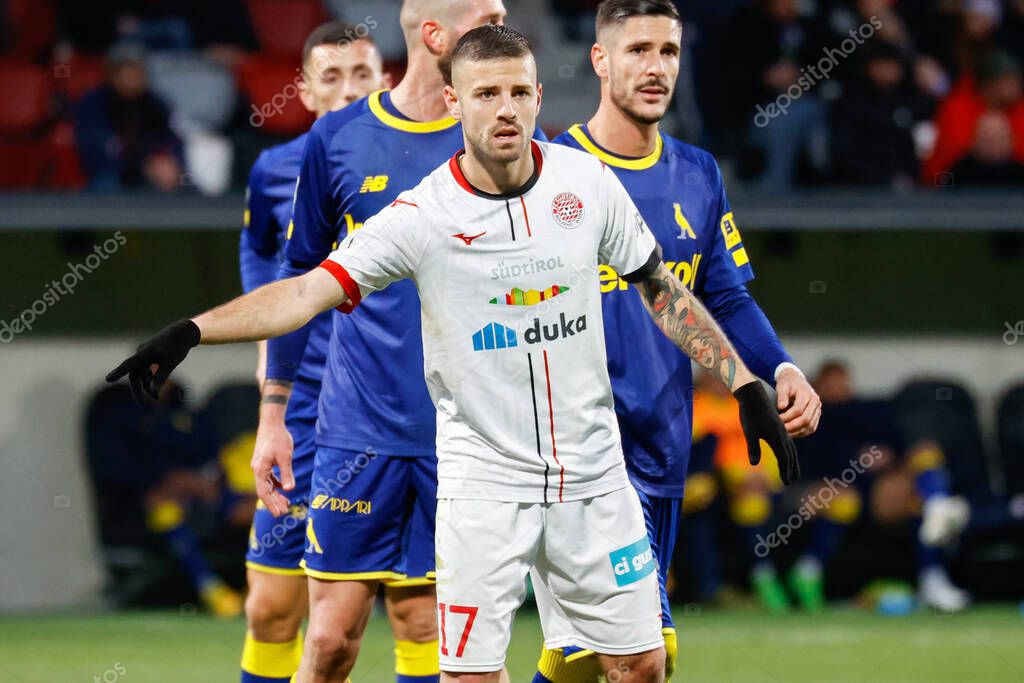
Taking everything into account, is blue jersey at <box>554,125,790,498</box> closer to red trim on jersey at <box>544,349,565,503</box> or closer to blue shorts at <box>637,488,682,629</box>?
blue shorts at <box>637,488,682,629</box>

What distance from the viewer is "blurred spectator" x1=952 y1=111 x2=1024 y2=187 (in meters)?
11.0

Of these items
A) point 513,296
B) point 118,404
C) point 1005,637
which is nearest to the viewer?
point 513,296

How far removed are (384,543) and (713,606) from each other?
19.9 ft

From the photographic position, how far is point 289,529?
5.54 metres

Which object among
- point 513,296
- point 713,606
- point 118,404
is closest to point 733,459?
point 713,606

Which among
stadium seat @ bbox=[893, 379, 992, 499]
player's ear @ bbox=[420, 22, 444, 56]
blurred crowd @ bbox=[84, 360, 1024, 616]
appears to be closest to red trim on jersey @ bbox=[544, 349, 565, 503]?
player's ear @ bbox=[420, 22, 444, 56]

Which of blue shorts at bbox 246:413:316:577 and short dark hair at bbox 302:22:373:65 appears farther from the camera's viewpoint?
short dark hair at bbox 302:22:373:65

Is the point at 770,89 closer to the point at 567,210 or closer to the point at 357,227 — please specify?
the point at 357,227

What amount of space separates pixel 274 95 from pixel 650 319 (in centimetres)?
730

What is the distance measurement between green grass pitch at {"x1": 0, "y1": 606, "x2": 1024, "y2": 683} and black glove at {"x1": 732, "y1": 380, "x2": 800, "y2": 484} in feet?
12.3

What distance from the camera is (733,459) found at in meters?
10.6

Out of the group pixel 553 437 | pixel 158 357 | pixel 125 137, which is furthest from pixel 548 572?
pixel 125 137

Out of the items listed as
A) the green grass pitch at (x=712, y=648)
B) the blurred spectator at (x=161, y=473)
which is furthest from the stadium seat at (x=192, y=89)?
the green grass pitch at (x=712, y=648)

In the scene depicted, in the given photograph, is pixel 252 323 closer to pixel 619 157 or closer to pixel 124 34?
pixel 619 157
